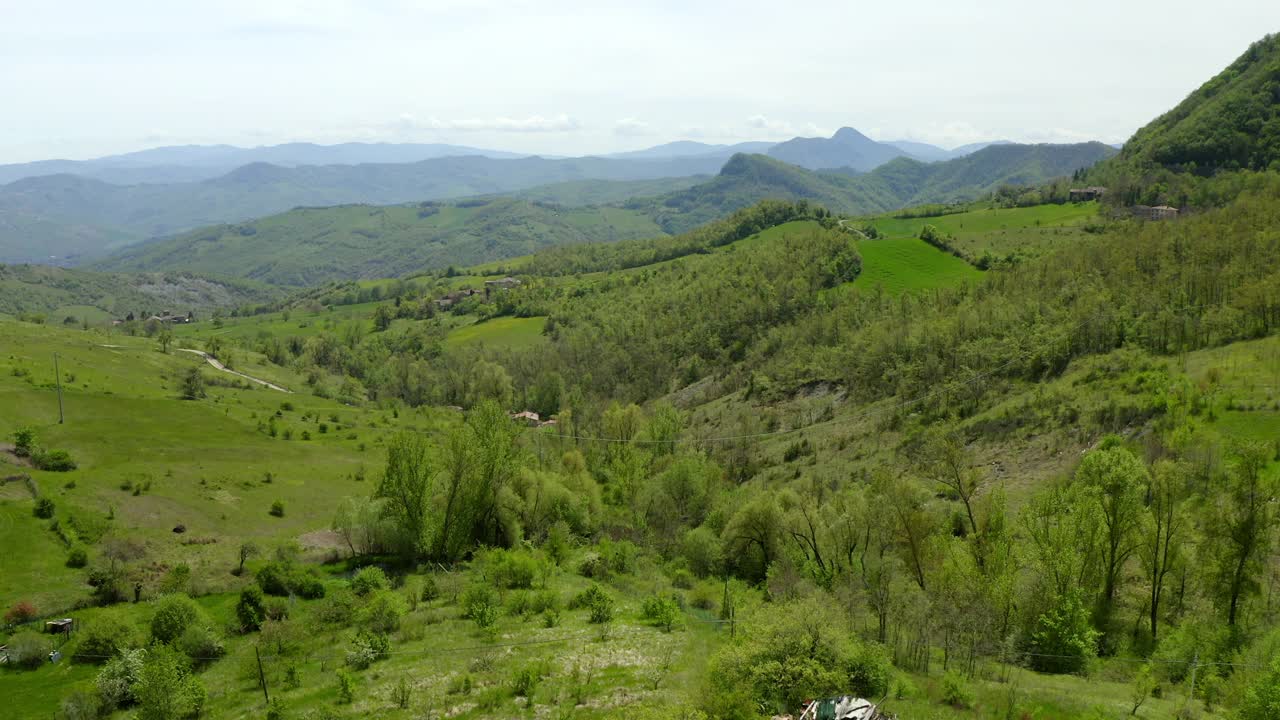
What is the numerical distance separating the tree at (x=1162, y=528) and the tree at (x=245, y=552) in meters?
58.3

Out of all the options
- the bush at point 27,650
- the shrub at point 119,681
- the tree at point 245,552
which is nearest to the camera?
the shrub at point 119,681

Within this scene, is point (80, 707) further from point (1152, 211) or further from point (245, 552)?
point (1152, 211)

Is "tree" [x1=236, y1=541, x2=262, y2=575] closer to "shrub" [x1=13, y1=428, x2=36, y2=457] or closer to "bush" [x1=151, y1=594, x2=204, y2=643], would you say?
"bush" [x1=151, y1=594, x2=204, y2=643]

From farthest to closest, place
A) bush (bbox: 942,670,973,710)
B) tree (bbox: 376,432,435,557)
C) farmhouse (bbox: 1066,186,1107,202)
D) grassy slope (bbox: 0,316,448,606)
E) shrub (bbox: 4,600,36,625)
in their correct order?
farmhouse (bbox: 1066,186,1107,202), grassy slope (bbox: 0,316,448,606), tree (bbox: 376,432,435,557), shrub (bbox: 4,600,36,625), bush (bbox: 942,670,973,710)

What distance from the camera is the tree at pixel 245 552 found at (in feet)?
165

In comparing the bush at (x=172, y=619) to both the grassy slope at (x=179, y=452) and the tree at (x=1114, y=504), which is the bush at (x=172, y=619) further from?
the tree at (x=1114, y=504)

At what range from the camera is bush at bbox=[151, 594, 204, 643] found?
127 feet

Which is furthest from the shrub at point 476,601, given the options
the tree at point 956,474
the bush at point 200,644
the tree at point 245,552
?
the tree at point 956,474

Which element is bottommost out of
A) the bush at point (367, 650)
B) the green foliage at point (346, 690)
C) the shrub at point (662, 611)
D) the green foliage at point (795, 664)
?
the shrub at point (662, 611)

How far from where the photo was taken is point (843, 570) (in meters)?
47.7

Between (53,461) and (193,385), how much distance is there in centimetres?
5282

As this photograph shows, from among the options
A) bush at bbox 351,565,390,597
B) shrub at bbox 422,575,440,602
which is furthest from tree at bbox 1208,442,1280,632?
bush at bbox 351,565,390,597

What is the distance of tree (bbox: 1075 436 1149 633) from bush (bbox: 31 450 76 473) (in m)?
81.3

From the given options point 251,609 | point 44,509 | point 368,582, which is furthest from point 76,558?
point 368,582
